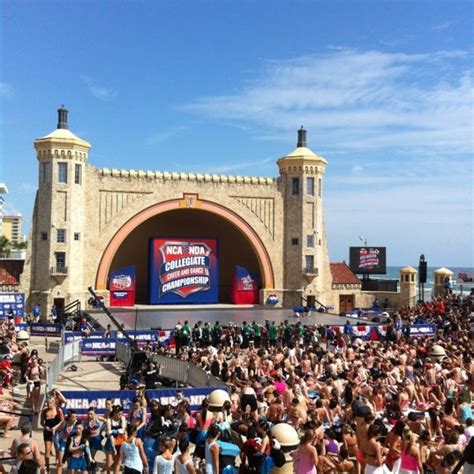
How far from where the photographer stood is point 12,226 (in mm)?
180125

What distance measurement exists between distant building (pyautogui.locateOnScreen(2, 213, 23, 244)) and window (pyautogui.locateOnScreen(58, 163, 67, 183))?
405 feet

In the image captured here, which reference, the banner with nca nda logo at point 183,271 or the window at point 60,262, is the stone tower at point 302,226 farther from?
the window at point 60,262

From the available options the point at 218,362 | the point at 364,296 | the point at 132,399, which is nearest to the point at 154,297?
the point at 364,296

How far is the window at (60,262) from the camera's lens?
34.8m

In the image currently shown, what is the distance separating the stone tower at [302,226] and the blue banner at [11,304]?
58.5 ft

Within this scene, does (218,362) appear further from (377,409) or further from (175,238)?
(175,238)

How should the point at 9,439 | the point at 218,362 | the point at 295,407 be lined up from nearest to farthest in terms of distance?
the point at 295,407
the point at 9,439
the point at 218,362

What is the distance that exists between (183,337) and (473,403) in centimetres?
1174

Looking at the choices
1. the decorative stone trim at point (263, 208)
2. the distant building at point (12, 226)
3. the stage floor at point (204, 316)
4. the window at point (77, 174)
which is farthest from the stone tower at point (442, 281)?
the distant building at point (12, 226)

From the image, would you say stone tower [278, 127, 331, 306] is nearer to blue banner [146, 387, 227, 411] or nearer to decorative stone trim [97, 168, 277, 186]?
decorative stone trim [97, 168, 277, 186]

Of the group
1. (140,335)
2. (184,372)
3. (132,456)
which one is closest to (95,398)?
(132,456)

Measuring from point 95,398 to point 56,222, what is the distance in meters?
23.8

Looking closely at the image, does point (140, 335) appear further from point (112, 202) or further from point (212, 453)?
point (112, 202)

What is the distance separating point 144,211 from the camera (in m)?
37.5
